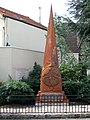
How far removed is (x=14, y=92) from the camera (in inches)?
802

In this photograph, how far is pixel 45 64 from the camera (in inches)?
867

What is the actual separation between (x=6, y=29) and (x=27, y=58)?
5789 millimetres

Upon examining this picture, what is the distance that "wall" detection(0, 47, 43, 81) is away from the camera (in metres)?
23.4

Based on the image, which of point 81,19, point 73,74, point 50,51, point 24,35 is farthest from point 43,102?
point 24,35

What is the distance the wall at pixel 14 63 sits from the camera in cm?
2338

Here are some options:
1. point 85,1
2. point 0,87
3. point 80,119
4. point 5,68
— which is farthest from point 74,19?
point 80,119

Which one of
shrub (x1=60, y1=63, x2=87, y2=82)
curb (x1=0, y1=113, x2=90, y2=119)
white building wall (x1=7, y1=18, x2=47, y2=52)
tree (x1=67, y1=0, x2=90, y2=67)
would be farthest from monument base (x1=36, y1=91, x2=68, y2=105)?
white building wall (x1=7, y1=18, x2=47, y2=52)

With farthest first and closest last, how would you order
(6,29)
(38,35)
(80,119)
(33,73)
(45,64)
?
1. (38,35)
2. (6,29)
3. (33,73)
4. (45,64)
5. (80,119)

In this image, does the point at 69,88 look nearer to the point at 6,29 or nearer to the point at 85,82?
the point at 85,82

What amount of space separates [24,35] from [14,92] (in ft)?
51.4

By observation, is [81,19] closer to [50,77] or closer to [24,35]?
[50,77]

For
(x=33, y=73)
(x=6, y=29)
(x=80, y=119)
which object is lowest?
(x=80, y=119)

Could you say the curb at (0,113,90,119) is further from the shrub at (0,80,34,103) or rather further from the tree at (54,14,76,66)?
the tree at (54,14,76,66)

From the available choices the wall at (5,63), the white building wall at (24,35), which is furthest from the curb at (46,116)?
the white building wall at (24,35)
